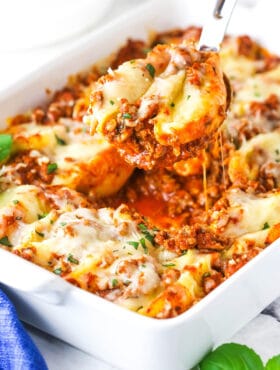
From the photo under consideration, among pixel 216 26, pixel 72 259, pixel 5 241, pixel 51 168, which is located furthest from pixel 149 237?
pixel 216 26

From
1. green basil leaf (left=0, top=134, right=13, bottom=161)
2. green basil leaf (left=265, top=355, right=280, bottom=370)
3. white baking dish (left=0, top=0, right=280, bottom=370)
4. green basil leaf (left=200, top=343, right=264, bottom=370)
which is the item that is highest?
green basil leaf (left=0, top=134, right=13, bottom=161)

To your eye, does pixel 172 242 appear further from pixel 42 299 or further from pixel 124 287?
pixel 42 299

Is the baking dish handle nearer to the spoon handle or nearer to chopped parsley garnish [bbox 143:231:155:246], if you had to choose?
chopped parsley garnish [bbox 143:231:155:246]

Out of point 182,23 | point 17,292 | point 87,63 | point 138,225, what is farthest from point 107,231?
point 182,23

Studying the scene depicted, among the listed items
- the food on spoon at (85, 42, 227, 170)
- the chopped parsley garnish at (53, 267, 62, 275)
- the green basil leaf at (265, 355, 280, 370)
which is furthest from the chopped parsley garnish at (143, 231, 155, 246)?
the green basil leaf at (265, 355, 280, 370)

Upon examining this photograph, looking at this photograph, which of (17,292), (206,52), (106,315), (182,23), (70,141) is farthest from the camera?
(182,23)
